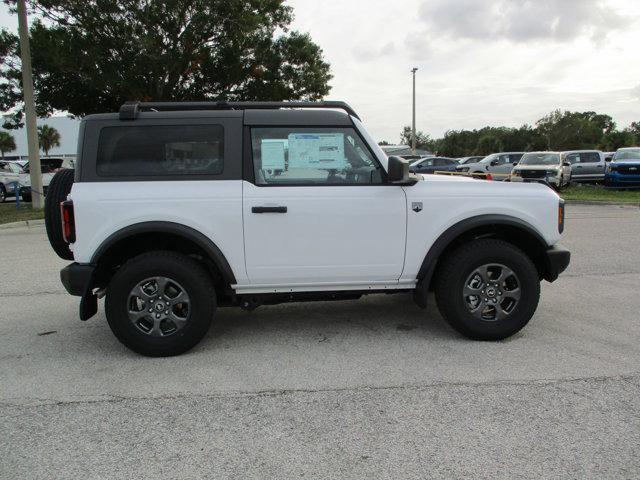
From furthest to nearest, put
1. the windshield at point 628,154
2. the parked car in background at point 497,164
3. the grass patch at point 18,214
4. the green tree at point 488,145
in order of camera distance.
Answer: the green tree at point 488,145 < the parked car in background at point 497,164 < the windshield at point 628,154 < the grass patch at point 18,214

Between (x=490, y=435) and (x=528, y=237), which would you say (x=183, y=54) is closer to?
(x=528, y=237)

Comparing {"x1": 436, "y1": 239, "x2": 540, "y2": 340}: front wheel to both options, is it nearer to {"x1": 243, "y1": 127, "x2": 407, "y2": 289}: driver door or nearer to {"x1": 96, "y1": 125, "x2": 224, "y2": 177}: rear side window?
{"x1": 243, "y1": 127, "x2": 407, "y2": 289}: driver door

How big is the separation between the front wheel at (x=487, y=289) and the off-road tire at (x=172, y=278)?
191cm

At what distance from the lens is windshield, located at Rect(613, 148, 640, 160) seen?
66.1 ft

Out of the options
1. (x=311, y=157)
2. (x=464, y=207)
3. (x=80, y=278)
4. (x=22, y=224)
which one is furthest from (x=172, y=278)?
(x=22, y=224)

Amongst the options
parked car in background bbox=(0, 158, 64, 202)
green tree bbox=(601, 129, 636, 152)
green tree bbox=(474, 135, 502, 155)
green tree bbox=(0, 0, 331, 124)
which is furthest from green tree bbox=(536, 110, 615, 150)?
parked car in background bbox=(0, 158, 64, 202)

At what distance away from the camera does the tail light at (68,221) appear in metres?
3.95

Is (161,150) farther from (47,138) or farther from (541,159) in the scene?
(47,138)

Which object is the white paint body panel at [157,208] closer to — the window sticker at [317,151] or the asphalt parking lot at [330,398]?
the window sticker at [317,151]

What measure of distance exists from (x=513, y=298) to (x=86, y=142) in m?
3.59

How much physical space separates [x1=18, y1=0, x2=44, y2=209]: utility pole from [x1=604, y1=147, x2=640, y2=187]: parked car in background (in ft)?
66.2

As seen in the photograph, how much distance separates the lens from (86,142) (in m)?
4.02

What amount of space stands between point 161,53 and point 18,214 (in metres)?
6.44

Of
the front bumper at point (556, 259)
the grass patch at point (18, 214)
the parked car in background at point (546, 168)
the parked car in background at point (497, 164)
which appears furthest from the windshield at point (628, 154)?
the grass patch at point (18, 214)
